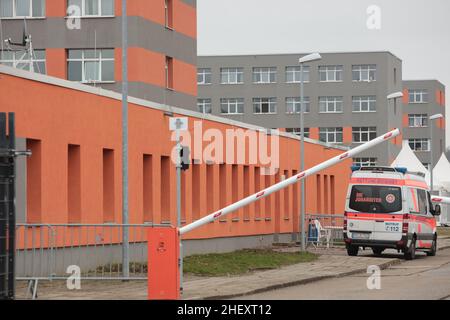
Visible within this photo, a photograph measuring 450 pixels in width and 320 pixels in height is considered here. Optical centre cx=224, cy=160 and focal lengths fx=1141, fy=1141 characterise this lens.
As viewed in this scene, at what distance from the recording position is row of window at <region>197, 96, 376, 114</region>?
10681 centimetres

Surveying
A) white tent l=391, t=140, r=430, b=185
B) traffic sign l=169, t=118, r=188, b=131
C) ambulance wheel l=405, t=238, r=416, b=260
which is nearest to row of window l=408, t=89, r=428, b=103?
white tent l=391, t=140, r=430, b=185

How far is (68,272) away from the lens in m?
23.0

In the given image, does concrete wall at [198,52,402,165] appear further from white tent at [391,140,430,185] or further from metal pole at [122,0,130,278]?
metal pole at [122,0,130,278]

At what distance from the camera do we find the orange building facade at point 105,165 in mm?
25922

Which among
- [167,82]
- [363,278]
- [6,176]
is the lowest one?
[363,278]

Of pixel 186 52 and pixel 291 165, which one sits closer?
Result: pixel 291 165

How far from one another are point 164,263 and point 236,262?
12368 mm

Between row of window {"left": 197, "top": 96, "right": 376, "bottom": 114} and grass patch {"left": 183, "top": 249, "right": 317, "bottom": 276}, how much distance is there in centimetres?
7096

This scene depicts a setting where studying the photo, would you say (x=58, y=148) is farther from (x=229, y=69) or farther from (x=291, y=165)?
(x=229, y=69)

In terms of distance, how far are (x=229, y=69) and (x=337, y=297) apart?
90.9 m

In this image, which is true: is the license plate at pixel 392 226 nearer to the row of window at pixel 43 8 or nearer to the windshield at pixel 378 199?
the windshield at pixel 378 199

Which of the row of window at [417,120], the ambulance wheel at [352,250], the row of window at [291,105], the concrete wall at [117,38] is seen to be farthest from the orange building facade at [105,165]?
the row of window at [417,120]

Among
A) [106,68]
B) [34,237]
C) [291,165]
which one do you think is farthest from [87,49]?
[34,237]

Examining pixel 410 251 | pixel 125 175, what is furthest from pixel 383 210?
pixel 125 175
